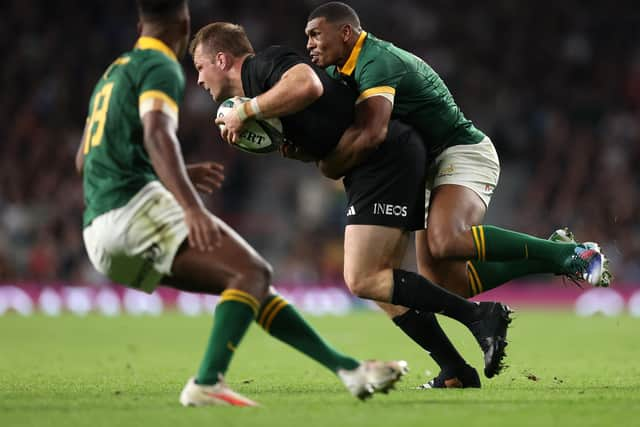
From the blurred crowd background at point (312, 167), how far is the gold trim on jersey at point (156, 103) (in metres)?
13.5

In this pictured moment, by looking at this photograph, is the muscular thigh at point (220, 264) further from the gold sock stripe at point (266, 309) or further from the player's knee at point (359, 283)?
the player's knee at point (359, 283)

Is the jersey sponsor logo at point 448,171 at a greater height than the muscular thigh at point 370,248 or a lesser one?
greater

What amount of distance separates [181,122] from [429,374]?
12727 mm

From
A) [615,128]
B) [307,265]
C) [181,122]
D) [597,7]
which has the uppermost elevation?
[597,7]

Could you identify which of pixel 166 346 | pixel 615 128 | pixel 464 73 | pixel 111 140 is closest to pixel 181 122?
pixel 464 73

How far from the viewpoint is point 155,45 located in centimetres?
539

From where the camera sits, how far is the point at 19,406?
5.43 metres

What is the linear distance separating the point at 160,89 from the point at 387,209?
1.89m

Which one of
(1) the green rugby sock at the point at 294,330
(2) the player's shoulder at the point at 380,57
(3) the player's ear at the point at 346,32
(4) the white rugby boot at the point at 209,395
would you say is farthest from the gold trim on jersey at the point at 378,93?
(4) the white rugby boot at the point at 209,395

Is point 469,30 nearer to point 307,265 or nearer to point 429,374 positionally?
point 307,265

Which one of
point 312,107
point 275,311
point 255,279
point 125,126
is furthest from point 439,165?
point 125,126

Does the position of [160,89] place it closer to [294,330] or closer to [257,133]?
[294,330]

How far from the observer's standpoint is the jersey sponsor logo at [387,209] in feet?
21.5

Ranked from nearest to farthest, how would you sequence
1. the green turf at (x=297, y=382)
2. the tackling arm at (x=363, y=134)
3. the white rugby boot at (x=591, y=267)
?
1. the green turf at (x=297, y=382)
2. the tackling arm at (x=363, y=134)
3. the white rugby boot at (x=591, y=267)
